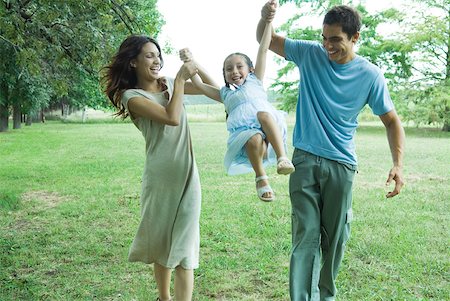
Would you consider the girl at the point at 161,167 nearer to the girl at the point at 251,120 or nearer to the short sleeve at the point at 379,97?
the girl at the point at 251,120

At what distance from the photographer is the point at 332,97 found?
9.61 feet

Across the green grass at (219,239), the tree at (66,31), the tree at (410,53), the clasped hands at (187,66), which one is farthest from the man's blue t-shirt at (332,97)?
the tree at (410,53)

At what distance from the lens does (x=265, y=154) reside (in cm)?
291

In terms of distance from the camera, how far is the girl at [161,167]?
3.04 meters

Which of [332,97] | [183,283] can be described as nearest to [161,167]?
[183,283]

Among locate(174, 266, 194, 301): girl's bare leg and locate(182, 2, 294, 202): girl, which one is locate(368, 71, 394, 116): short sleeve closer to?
locate(182, 2, 294, 202): girl

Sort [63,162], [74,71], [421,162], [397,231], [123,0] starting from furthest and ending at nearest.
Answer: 1. [63,162]
2. [421,162]
3. [74,71]
4. [123,0]
5. [397,231]

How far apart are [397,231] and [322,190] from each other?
3171 mm

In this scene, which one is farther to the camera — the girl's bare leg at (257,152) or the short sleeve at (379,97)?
the short sleeve at (379,97)

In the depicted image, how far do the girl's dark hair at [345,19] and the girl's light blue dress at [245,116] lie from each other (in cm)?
48

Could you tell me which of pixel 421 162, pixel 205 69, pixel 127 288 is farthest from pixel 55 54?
pixel 421 162

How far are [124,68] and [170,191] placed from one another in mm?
725

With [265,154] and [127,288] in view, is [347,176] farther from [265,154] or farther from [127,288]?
[127,288]

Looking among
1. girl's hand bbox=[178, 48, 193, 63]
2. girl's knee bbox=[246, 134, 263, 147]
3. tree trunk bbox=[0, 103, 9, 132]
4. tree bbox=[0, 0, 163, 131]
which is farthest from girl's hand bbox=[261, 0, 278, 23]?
tree trunk bbox=[0, 103, 9, 132]
